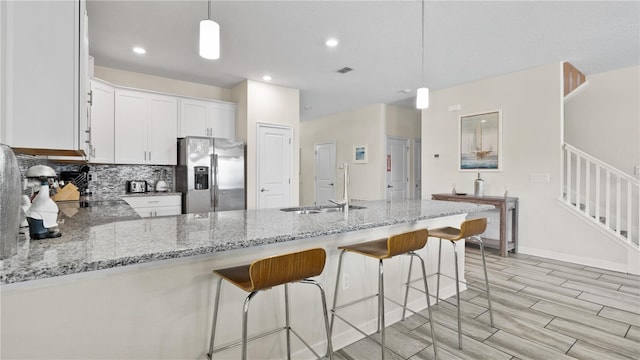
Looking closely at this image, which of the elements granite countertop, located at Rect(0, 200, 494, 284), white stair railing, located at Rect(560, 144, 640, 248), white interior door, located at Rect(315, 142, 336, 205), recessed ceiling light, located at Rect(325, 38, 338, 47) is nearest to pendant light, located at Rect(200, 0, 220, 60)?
granite countertop, located at Rect(0, 200, 494, 284)

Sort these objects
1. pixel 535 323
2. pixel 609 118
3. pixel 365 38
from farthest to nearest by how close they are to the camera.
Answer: pixel 609 118
pixel 365 38
pixel 535 323

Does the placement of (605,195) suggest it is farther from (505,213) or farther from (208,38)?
(208,38)

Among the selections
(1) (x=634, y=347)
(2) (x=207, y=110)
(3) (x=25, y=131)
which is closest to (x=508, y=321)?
(1) (x=634, y=347)

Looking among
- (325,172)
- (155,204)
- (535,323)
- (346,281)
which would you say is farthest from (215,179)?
(535,323)

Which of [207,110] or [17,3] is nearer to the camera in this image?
[17,3]

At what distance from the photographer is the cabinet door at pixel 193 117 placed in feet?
15.3

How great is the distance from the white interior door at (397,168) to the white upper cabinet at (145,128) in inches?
168

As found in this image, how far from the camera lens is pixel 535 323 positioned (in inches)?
95.1

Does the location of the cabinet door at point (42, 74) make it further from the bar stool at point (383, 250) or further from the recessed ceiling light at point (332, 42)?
the recessed ceiling light at point (332, 42)

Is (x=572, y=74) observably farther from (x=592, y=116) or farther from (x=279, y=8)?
(x=279, y=8)

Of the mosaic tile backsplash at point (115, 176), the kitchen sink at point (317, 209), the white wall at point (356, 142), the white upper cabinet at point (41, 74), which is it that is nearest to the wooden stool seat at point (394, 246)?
the kitchen sink at point (317, 209)

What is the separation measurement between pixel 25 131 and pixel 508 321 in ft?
10.8

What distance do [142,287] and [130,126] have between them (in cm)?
372

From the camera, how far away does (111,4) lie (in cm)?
268
